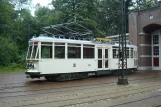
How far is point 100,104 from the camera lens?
857 centimetres

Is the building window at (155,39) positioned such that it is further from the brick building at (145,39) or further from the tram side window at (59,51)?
the tram side window at (59,51)

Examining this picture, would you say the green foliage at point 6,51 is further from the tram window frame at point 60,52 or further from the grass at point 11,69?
the tram window frame at point 60,52

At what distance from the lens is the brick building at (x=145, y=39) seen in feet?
94.1

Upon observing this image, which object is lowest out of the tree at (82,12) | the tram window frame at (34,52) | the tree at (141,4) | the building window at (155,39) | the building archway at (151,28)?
the tram window frame at (34,52)

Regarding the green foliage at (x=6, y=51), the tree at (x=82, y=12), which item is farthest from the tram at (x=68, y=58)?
the tree at (x=82, y=12)

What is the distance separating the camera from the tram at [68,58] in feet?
48.7

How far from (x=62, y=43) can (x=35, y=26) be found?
68.0 feet

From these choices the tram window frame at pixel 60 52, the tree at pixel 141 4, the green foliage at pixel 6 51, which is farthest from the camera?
the tree at pixel 141 4

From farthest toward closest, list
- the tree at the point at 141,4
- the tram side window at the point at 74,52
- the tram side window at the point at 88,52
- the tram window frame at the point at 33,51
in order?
the tree at the point at 141,4
the tram side window at the point at 88,52
the tram side window at the point at 74,52
the tram window frame at the point at 33,51

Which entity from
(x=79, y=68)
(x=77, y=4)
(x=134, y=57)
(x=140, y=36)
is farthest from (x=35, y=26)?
(x=79, y=68)

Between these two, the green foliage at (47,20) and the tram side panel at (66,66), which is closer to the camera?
the tram side panel at (66,66)

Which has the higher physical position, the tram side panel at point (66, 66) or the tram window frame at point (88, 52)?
the tram window frame at point (88, 52)

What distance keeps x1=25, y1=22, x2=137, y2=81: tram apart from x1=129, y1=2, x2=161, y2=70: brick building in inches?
380

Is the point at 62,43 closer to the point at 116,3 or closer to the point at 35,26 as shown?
the point at 35,26
